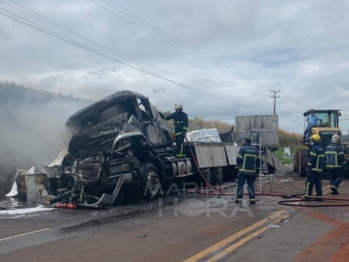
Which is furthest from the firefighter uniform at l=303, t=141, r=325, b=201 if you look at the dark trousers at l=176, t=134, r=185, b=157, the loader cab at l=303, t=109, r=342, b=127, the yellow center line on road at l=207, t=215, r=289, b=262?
the loader cab at l=303, t=109, r=342, b=127

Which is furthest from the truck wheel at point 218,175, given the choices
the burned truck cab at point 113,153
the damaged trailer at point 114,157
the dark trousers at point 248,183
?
the dark trousers at point 248,183

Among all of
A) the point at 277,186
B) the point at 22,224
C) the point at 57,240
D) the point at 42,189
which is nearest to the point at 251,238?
the point at 57,240

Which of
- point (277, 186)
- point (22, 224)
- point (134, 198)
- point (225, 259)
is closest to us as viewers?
point (225, 259)

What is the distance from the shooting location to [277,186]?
53.0 ft

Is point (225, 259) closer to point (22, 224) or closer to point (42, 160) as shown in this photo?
point (22, 224)

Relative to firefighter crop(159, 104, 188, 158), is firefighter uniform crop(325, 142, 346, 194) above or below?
below

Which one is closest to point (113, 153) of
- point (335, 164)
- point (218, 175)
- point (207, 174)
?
point (207, 174)

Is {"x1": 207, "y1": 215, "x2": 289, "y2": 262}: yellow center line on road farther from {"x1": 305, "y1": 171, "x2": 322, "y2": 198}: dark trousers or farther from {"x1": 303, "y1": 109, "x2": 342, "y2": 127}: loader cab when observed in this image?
{"x1": 303, "y1": 109, "x2": 342, "y2": 127}: loader cab

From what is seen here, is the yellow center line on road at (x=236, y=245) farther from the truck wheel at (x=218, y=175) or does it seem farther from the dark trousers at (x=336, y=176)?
the truck wheel at (x=218, y=175)

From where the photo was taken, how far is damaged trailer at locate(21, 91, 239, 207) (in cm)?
1120

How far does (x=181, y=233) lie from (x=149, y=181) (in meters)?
4.62

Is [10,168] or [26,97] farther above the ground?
[26,97]

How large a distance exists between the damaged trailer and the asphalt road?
27.2 inches

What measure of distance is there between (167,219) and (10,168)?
7712 millimetres
